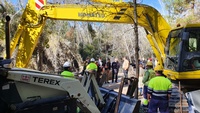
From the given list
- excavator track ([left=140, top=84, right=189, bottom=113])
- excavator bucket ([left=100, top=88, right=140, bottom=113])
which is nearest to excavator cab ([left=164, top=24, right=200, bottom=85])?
excavator track ([left=140, top=84, right=189, bottom=113])

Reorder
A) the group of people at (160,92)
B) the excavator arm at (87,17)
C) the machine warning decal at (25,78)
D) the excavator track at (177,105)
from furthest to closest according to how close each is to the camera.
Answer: the excavator arm at (87,17) < the excavator track at (177,105) < the group of people at (160,92) < the machine warning decal at (25,78)

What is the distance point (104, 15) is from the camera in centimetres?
923

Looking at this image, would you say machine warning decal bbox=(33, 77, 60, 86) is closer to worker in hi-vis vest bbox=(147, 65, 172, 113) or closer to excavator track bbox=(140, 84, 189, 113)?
worker in hi-vis vest bbox=(147, 65, 172, 113)

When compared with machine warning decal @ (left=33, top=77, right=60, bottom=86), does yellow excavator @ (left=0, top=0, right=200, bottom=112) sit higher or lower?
higher

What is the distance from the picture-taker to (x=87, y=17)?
30.5 feet

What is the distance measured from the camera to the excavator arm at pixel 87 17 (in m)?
8.40

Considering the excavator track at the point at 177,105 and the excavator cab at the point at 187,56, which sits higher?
the excavator cab at the point at 187,56

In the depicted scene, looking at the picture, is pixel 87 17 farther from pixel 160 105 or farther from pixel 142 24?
pixel 160 105

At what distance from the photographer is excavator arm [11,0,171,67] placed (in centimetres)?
840

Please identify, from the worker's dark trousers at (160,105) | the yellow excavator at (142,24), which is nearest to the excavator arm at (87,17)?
the yellow excavator at (142,24)

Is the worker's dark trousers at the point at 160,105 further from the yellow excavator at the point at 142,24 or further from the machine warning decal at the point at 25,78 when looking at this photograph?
the machine warning decal at the point at 25,78

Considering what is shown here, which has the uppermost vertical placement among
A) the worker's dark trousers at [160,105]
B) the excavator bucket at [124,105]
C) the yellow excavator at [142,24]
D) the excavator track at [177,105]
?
the yellow excavator at [142,24]

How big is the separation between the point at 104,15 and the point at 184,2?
1550cm

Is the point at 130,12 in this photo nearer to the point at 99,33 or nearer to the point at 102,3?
the point at 102,3
